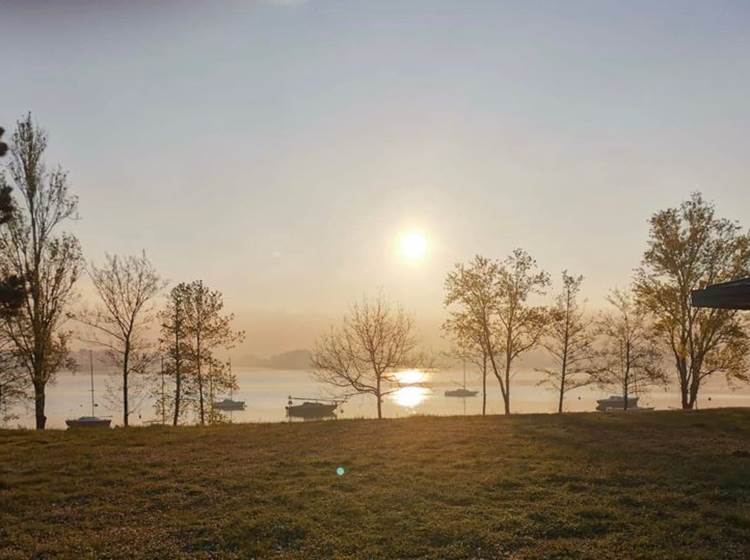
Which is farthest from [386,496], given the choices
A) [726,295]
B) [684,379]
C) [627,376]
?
[627,376]

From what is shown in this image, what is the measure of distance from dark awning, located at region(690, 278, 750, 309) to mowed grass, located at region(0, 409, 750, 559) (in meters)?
4.05

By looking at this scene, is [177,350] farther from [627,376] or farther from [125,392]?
[627,376]

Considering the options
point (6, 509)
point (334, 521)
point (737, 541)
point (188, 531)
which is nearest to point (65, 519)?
point (6, 509)

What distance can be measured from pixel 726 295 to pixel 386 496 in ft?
27.5

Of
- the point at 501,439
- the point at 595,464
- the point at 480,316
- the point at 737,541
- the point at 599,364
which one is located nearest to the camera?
the point at 737,541

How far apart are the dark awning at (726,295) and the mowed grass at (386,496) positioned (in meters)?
4.05

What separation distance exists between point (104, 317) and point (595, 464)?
32988mm

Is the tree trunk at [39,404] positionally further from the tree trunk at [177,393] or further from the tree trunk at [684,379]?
the tree trunk at [684,379]

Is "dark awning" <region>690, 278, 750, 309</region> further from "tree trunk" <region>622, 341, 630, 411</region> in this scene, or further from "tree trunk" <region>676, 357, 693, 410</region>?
"tree trunk" <region>622, 341, 630, 411</region>

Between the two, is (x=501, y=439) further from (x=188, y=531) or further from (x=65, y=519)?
(x=65, y=519)

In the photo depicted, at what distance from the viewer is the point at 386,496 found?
41.9 ft

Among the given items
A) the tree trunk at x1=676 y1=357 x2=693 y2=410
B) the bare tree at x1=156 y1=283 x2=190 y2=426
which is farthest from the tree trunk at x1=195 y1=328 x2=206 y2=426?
the tree trunk at x1=676 y1=357 x2=693 y2=410

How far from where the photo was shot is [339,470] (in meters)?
15.7

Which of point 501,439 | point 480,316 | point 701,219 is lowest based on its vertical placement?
point 501,439
